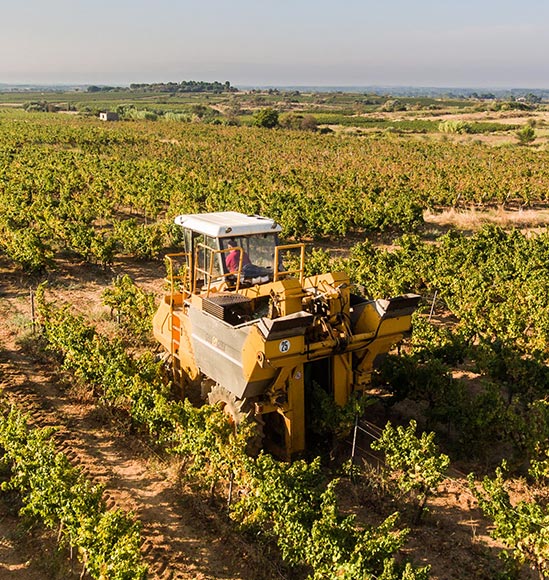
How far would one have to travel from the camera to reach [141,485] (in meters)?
8.34

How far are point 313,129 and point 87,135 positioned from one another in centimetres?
3315

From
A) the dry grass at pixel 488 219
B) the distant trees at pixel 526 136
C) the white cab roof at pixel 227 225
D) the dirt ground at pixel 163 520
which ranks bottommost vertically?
the dirt ground at pixel 163 520

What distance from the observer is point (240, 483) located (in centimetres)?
743

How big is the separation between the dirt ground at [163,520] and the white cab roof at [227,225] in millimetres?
3834

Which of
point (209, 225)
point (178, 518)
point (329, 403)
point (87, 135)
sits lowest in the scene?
point (178, 518)

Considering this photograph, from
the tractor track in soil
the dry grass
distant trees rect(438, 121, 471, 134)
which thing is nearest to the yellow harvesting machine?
the tractor track in soil

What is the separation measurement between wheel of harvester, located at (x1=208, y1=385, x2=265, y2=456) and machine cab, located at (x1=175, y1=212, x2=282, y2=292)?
1.87 m

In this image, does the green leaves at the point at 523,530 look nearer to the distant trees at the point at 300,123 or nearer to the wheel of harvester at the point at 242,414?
the wheel of harvester at the point at 242,414

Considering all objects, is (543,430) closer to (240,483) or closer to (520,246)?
(240,483)

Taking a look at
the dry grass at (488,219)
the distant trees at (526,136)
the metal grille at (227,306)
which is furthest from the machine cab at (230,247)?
the distant trees at (526,136)

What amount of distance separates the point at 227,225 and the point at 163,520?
4639 mm

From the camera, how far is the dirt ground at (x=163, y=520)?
268 inches

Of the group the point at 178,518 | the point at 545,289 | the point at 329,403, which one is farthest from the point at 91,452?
the point at 545,289

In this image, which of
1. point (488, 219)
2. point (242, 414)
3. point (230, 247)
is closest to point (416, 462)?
point (242, 414)
